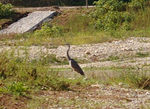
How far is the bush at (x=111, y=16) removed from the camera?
83.6 feet

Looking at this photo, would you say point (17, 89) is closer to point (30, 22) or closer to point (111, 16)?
point (111, 16)

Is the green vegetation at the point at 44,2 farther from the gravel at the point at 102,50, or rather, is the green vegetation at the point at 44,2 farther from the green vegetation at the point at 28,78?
the green vegetation at the point at 28,78

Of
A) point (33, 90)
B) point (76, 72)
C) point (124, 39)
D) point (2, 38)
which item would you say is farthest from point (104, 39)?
point (33, 90)

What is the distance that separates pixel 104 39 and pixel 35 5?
15.7 meters

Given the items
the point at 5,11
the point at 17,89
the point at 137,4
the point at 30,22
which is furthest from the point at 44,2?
the point at 17,89

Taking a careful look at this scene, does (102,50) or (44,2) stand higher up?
(102,50)

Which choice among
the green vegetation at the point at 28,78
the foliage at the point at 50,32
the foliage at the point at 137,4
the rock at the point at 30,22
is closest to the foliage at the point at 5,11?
the rock at the point at 30,22

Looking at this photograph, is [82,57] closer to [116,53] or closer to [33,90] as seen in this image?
[116,53]

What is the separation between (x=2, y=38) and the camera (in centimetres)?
2434

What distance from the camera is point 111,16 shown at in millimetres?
26469

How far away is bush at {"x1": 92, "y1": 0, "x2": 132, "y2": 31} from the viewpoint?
2548 centimetres

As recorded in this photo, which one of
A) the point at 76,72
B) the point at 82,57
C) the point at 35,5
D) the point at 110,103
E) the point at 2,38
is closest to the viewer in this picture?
the point at 110,103

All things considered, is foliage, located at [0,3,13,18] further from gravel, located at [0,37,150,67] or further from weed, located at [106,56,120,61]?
weed, located at [106,56,120,61]

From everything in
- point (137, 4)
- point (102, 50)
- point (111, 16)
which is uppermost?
point (102, 50)
